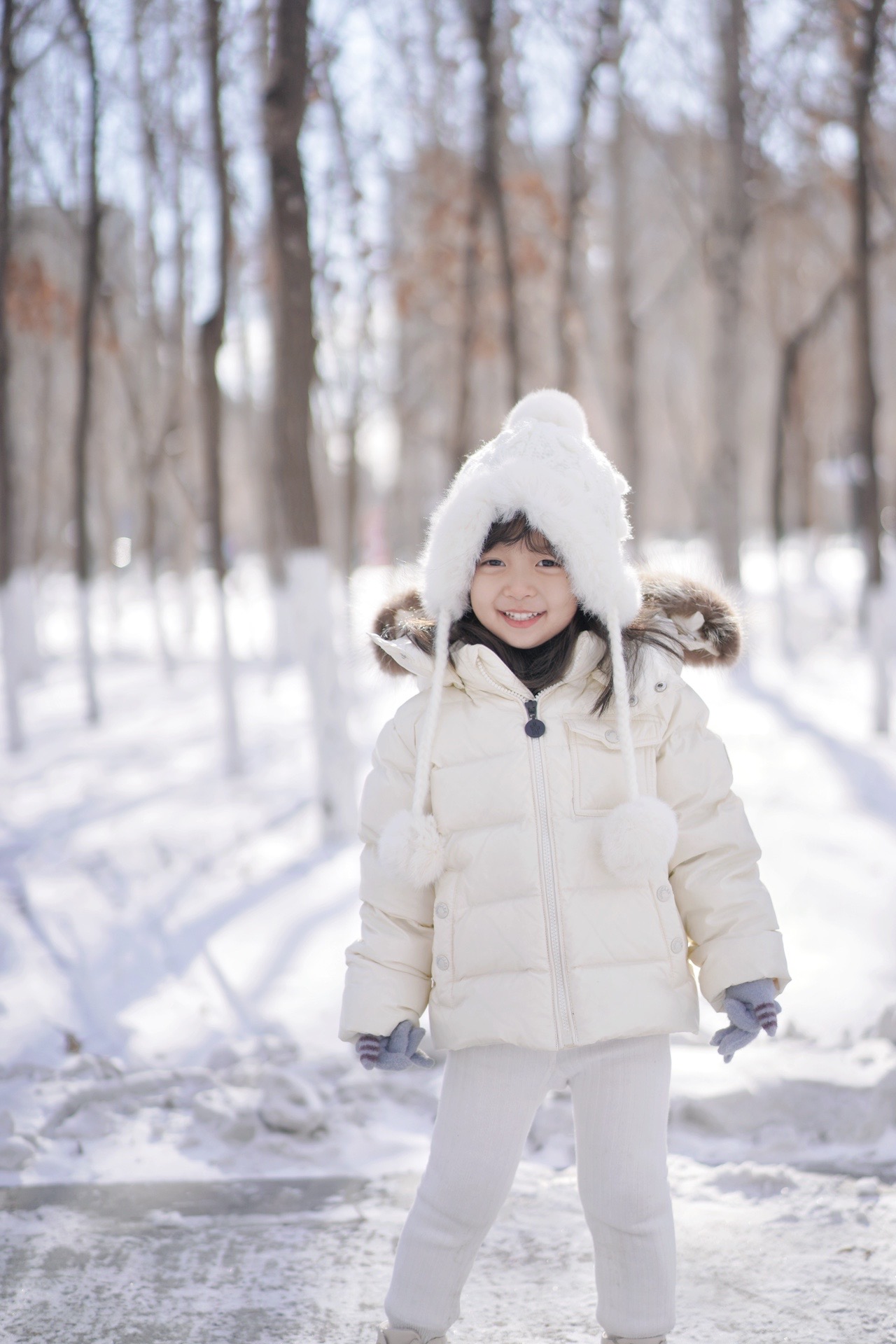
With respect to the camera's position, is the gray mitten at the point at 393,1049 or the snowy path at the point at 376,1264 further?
the snowy path at the point at 376,1264

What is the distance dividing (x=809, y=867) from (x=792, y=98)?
7.57 m

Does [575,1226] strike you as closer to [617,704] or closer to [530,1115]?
[530,1115]

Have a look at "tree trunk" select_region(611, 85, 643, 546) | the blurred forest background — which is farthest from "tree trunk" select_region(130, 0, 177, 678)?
"tree trunk" select_region(611, 85, 643, 546)

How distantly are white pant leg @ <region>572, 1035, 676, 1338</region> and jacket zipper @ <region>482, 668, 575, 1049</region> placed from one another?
9 centimetres

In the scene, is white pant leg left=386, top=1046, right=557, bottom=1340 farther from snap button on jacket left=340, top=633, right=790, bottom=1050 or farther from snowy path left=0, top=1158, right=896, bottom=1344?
snowy path left=0, top=1158, right=896, bottom=1344

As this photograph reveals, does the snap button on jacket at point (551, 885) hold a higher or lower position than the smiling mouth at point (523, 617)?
lower

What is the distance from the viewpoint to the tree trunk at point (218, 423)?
295 inches

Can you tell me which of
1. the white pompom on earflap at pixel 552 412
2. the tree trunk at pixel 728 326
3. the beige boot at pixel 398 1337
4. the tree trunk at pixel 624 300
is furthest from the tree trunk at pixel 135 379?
the beige boot at pixel 398 1337

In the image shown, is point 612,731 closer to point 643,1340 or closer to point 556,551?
point 556,551

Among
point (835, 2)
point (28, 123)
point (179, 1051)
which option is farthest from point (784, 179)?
point (179, 1051)

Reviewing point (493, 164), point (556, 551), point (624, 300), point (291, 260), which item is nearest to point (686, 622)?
point (556, 551)

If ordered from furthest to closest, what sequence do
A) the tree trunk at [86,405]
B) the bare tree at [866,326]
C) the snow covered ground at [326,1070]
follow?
the tree trunk at [86,405] → the bare tree at [866,326] → the snow covered ground at [326,1070]

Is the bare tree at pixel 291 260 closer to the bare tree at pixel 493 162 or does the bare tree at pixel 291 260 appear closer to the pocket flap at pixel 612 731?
the bare tree at pixel 493 162

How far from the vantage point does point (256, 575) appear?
3522cm
